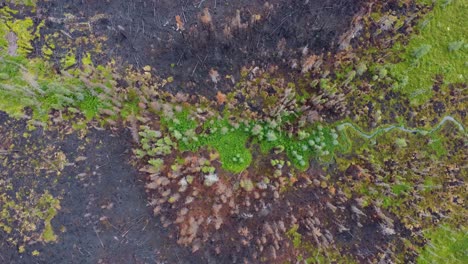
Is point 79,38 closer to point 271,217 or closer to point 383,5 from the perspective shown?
point 271,217

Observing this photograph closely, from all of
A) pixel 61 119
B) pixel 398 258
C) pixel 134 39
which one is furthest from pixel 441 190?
pixel 61 119

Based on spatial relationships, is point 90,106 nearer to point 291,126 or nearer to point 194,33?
point 194,33

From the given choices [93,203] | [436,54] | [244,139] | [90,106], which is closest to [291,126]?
[244,139]

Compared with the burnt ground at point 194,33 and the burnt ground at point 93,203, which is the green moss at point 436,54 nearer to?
the burnt ground at point 194,33

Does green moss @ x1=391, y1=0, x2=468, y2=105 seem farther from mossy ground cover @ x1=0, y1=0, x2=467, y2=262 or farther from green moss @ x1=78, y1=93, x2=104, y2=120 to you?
green moss @ x1=78, y1=93, x2=104, y2=120

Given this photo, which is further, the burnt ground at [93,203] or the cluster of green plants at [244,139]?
the cluster of green plants at [244,139]

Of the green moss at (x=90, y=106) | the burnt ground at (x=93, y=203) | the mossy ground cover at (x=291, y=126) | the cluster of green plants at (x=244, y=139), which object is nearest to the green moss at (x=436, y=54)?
the mossy ground cover at (x=291, y=126)

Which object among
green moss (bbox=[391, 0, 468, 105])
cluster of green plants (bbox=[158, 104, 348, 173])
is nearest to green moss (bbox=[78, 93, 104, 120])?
cluster of green plants (bbox=[158, 104, 348, 173])

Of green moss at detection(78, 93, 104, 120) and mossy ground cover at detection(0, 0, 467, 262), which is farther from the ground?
mossy ground cover at detection(0, 0, 467, 262)
